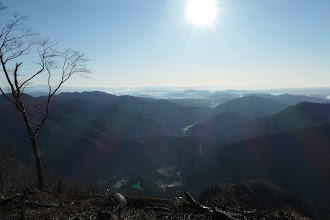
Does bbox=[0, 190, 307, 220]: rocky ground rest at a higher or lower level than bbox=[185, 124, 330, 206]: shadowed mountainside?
higher

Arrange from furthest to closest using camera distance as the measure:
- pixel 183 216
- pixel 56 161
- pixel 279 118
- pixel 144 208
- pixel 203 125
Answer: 1. pixel 203 125
2. pixel 279 118
3. pixel 56 161
4. pixel 144 208
5. pixel 183 216

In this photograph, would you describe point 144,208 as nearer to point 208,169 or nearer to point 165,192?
point 165,192

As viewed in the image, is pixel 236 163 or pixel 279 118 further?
pixel 279 118

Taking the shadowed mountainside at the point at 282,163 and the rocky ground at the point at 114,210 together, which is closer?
the rocky ground at the point at 114,210

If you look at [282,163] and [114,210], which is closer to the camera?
[114,210]

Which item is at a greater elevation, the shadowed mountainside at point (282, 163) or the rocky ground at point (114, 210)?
the rocky ground at point (114, 210)

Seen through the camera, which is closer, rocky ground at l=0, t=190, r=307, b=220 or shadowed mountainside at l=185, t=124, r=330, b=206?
rocky ground at l=0, t=190, r=307, b=220

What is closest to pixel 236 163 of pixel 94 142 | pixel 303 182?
pixel 303 182

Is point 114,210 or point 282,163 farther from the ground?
point 114,210
